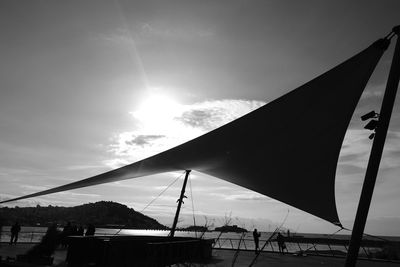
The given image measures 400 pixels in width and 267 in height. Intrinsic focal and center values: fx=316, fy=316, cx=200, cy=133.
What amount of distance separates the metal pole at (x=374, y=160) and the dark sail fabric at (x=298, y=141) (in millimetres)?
→ 1159

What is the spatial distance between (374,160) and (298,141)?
2788 millimetres

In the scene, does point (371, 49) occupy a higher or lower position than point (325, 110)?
higher

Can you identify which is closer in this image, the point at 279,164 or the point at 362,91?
the point at 362,91

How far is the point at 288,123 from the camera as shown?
7.58m

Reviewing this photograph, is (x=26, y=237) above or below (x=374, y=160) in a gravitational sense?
below

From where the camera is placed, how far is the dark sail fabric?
22.8ft

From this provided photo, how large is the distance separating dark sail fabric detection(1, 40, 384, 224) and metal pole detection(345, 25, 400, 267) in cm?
116

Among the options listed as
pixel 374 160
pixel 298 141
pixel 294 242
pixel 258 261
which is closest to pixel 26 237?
pixel 294 242

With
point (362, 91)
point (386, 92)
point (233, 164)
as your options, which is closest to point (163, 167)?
point (233, 164)

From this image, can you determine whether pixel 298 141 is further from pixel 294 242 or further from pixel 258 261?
pixel 294 242

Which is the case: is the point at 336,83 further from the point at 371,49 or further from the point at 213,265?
the point at 213,265

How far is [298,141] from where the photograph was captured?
305 inches

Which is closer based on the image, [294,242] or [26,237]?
[294,242]

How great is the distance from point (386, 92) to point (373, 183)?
1.54 m
